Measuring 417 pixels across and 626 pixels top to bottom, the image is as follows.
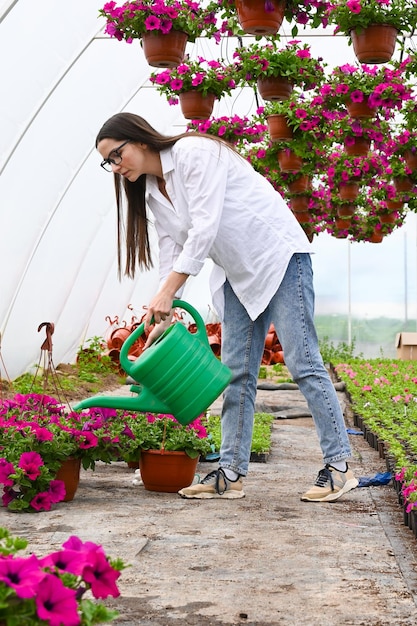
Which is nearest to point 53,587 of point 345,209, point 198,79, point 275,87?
point 275,87

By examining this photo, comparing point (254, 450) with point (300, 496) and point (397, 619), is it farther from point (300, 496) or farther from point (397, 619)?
point (397, 619)

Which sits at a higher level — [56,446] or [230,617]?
[56,446]

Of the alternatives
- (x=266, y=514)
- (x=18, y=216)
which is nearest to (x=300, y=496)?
(x=266, y=514)

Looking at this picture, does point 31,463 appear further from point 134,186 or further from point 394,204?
point 394,204

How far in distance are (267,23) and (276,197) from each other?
1415 mm

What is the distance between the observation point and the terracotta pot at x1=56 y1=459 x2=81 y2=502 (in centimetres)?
276

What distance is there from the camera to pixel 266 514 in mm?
2617

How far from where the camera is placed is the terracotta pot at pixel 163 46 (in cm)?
459

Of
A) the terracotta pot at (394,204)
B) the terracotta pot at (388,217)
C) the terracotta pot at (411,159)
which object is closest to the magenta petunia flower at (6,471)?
the terracotta pot at (411,159)

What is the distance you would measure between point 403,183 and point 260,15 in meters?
4.62

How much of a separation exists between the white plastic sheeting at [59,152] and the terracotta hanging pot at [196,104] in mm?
476

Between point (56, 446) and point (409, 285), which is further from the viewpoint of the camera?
point (409, 285)

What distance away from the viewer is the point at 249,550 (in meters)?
2.18

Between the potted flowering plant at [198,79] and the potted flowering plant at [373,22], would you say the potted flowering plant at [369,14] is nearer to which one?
the potted flowering plant at [373,22]
